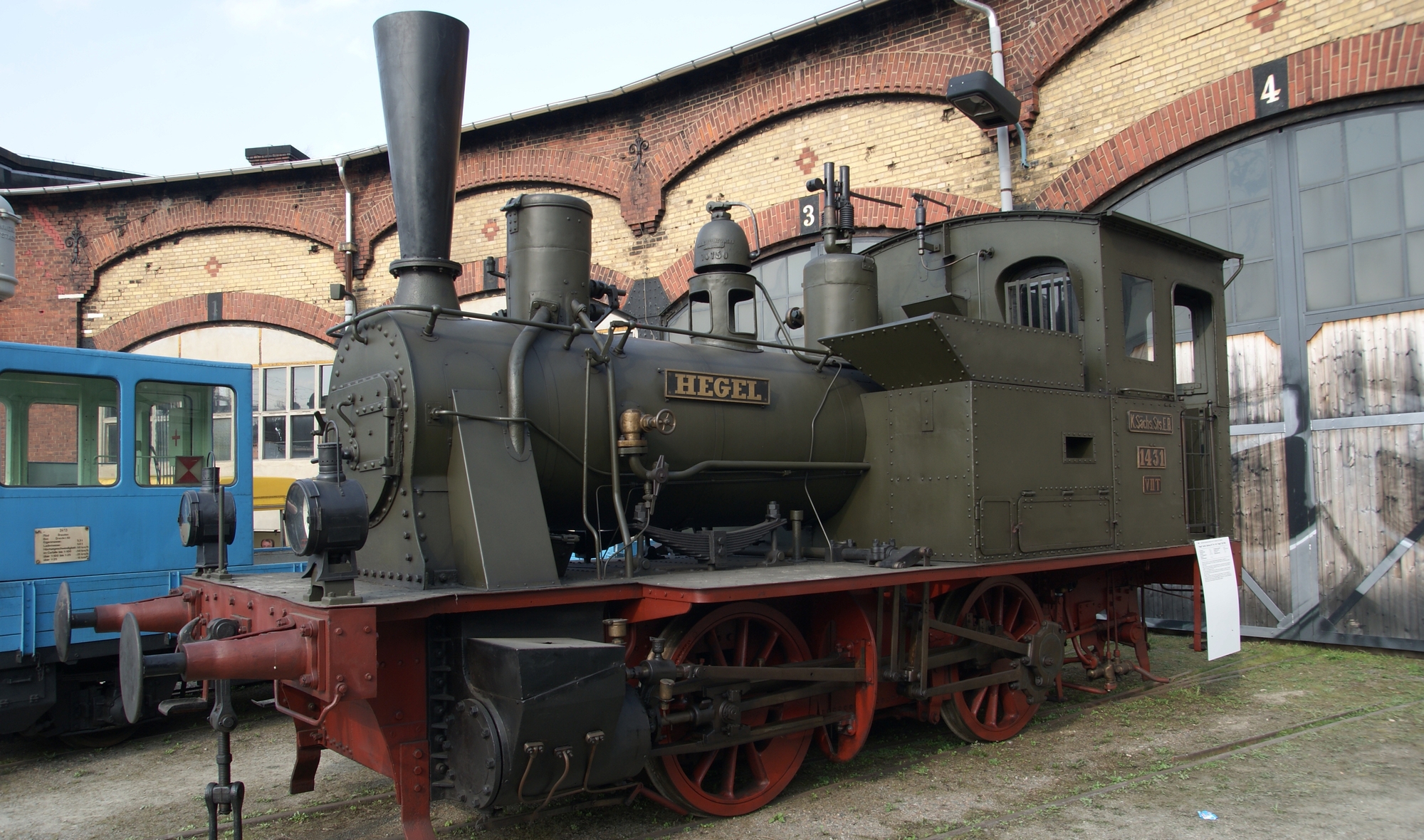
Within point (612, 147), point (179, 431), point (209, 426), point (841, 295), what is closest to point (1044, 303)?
point (841, 295)

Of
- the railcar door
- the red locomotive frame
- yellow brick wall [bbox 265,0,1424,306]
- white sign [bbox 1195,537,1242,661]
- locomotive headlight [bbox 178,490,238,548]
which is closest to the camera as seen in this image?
the red locomotive frame

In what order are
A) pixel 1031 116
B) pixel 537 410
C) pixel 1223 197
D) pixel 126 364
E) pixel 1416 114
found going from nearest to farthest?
pixel 537 410
pixel 126 364
pixel 1416 114
pixel 1223 197
pixel 1031 116

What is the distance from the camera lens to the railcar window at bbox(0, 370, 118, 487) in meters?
5.98

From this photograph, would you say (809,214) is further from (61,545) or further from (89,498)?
(61,545)

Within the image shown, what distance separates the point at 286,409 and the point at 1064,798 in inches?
504

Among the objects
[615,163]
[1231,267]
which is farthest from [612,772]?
[615,163]

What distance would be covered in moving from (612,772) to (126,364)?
191 inches

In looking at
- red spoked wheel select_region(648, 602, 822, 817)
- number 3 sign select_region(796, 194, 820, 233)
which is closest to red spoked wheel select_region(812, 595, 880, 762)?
red spoked wheel select_region(648, 602, 822, 817)

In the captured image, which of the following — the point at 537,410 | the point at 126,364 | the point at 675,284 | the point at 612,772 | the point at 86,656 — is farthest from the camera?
the point at 675,284

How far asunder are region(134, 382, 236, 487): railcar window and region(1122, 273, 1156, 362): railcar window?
20.2ft

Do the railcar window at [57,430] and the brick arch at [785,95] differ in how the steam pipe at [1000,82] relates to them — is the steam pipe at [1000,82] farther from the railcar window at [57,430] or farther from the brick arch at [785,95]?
the railcar window at [57,430]

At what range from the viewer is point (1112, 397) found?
6.01m

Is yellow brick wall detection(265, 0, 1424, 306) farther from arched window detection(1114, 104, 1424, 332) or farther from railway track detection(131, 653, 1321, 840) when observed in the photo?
railway track detection(131, 653, 1321, 840)

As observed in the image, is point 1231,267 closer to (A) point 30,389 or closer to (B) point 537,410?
(B) point 537,410
